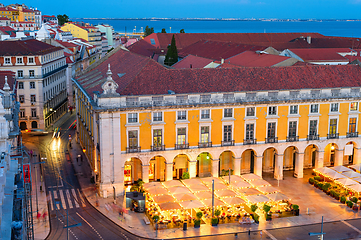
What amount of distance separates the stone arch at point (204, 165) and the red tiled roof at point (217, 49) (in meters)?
47.1

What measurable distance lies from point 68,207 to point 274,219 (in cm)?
2544

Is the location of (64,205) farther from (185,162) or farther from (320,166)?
(320,166)

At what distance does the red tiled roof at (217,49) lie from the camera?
117375mm

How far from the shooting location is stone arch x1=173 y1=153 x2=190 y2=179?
224 feet

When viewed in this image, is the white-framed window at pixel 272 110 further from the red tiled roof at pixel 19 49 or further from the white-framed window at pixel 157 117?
the red tiled roof at pixel 19 49

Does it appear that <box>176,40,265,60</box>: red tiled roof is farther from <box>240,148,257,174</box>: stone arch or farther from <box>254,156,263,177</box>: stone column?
<box>254,156,263,177</box>: stone column

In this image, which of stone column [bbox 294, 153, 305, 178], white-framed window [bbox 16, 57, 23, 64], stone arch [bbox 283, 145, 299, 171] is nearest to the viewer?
stone column [bbox 294, 153, 305, 178]

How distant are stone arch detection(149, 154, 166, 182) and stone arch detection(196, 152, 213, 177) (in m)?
5.34

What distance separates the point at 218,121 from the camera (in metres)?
66.4

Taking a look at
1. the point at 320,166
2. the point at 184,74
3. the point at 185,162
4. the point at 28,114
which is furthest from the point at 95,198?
the point at 28,114

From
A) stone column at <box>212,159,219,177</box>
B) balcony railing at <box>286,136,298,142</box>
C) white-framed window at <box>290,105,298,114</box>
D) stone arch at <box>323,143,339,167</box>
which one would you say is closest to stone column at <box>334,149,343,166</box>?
stone arch at <box>323,143,339,167</box>

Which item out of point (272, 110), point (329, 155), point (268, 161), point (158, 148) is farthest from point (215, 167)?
point (329, 155)

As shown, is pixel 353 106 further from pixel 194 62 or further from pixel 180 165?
pixel 194 62

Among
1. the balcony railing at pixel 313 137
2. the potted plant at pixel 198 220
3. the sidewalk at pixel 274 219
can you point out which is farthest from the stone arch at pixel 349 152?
the potted plant at pixel 198 220
